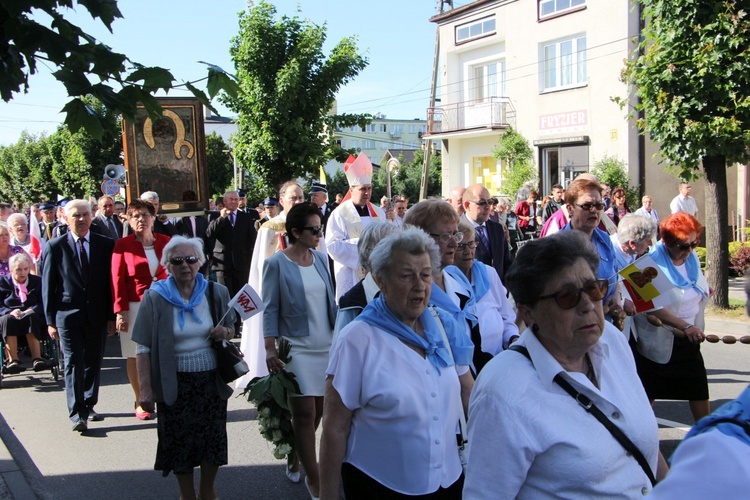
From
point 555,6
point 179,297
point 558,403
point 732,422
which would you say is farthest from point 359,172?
point 555,6

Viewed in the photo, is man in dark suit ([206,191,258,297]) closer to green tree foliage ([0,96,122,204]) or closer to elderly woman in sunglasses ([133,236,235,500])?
elderly woman in sunglasses ([133,236,235,500])

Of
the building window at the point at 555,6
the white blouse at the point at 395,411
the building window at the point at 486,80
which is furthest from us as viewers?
the building window at the point at 486,80

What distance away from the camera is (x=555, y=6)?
27.5 metres

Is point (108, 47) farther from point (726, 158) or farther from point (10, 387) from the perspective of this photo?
point (726, 158)

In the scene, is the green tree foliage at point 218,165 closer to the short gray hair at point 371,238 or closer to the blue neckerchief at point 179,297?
the blue neckerchief at point 179,297

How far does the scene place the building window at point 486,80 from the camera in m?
31.4

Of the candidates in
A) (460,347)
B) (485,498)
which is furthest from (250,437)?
(485,498)

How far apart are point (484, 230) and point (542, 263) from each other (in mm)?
5061

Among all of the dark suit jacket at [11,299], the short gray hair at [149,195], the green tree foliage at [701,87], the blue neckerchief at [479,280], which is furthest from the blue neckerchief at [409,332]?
the green tree foliage at [701,87]

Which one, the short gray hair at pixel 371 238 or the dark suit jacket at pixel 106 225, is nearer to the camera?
the short gray hair at pixel 371 238

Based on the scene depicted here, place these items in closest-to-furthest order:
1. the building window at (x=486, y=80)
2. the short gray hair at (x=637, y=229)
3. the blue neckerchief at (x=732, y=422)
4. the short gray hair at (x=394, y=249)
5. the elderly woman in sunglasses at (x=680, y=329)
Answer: the blue neckerchief at (x=732, y=422)
the short gray hair at (x=394, y=249)
the elderly woman in sunglasses at (x=680, y=329)
the short gray hair at (x=637, y=229)
the building window at (x=486, y=80)

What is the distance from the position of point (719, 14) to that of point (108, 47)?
9.97 meters

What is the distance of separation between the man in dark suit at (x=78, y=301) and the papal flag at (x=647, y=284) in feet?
16.5

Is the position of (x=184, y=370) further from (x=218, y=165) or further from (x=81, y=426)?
(x=218, y=165)
